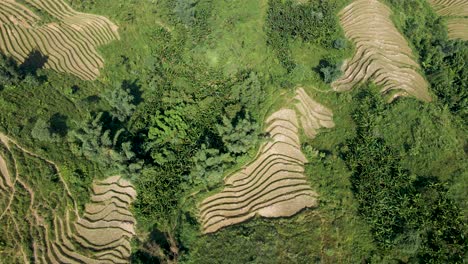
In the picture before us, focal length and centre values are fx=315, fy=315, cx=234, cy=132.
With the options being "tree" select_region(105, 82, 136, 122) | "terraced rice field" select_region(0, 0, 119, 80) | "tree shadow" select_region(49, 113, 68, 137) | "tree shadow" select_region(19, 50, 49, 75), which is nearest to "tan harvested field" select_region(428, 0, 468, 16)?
"tree" select_region(105, 82, 136, 122)

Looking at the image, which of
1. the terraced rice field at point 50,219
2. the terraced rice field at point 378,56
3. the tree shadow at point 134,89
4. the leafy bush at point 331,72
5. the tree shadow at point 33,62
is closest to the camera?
the terraced rice field at point 50,219

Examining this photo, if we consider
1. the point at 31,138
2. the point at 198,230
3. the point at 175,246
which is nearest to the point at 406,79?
the point at 198,230

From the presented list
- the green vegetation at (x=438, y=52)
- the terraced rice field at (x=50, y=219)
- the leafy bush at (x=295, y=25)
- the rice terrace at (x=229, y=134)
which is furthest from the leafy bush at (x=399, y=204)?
the terraced rice field at (x=50, y=219)

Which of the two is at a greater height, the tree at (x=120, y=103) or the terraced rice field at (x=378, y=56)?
the terraced rice field at (x=378, y=56)

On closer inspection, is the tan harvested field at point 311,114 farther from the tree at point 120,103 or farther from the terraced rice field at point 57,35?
the terraced rice field at point 57,35

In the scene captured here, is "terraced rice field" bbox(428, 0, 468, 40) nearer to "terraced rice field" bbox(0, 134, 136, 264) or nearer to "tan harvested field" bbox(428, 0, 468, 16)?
"tan harvested field" bbox(428, 0, 468, 16)

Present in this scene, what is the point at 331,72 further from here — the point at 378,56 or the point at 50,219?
the point at 50,219

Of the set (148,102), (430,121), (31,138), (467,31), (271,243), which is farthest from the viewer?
(467,31)

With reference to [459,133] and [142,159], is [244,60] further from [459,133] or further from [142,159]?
[459,133]
